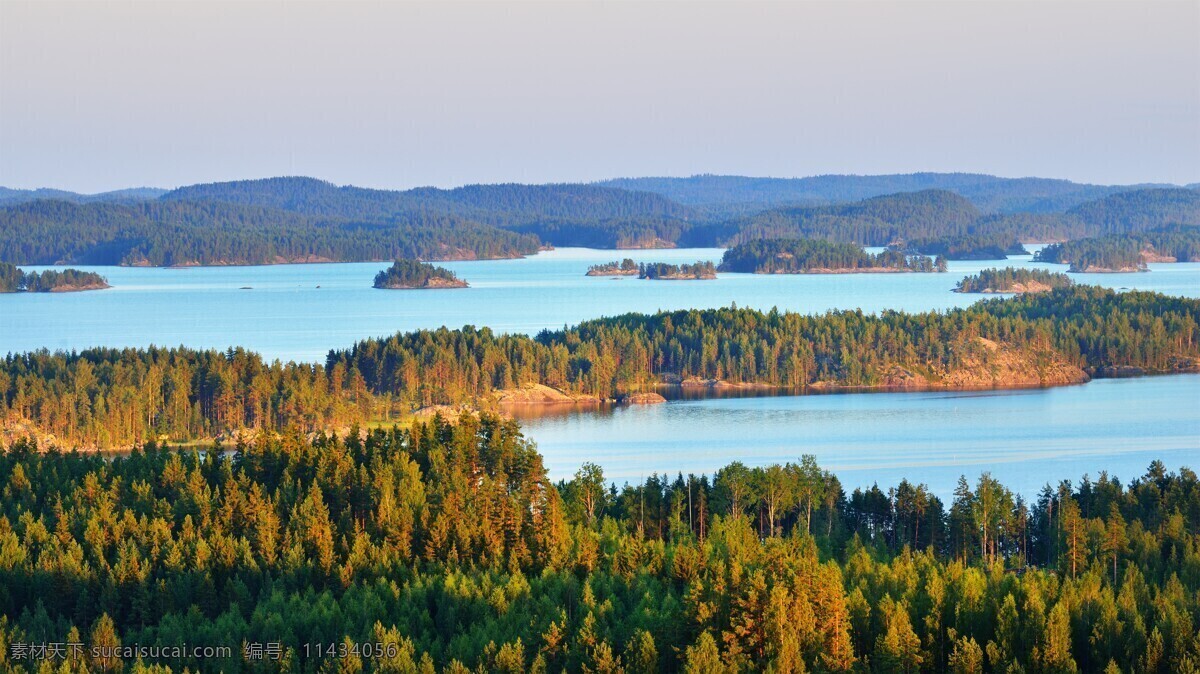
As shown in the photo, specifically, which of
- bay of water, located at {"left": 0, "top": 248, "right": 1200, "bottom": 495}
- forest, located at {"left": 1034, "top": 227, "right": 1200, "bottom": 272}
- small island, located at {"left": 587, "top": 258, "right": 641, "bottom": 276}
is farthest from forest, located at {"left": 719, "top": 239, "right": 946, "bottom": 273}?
small island, located at {"left": 587, "top": 258, "right": 641, "bottom": 276}

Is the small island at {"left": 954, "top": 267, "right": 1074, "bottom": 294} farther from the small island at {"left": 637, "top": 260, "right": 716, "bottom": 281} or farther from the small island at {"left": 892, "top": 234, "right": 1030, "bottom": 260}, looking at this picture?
the small island at {"left": 892, "top": 234, "right": 1030, "bottom": 260}

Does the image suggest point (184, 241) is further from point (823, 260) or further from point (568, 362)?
point (568, 362)

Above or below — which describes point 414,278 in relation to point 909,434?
above

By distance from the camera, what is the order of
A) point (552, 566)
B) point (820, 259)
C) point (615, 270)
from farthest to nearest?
point (820, 259) < point (615, 270) < point (552, 566)

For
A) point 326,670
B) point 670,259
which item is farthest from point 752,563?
point 670,259

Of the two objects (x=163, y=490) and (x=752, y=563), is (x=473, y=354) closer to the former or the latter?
(x=163, y=490)

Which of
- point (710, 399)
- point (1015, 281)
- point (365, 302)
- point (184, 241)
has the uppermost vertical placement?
point (184, 241)

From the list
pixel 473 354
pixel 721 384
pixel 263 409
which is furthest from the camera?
pixel 721 384

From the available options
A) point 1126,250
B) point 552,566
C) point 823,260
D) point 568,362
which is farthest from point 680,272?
point 552,566
